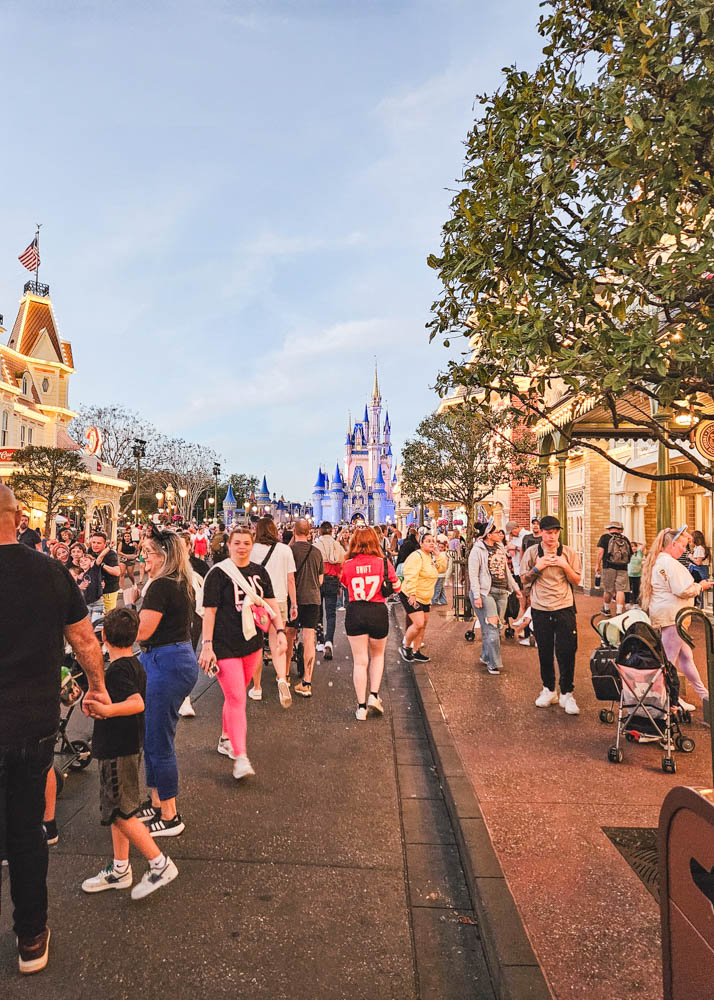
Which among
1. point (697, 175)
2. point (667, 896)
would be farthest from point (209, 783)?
point (697, 175)

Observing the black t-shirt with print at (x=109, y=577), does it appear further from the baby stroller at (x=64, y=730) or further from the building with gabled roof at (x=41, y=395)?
the building with gabled roof at (x=41, y=395)

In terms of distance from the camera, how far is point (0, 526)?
2977mm

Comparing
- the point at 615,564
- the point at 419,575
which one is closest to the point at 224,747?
the point at 419,575

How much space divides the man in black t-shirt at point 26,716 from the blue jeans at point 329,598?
7.22 meters

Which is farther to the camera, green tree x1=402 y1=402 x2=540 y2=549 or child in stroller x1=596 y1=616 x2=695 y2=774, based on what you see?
green tree x1=402 y1=402 x2=540 y2=549

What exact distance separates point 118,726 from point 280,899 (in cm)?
123

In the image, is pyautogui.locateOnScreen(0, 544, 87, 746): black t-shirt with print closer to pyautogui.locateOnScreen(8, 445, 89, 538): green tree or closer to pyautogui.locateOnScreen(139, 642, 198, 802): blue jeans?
pyautogui.locateOnScreen(139, 642, 198, 802): blue jeans

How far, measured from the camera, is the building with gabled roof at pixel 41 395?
133 feet

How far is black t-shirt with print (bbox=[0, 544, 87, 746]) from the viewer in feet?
9.62

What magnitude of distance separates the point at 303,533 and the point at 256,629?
356 cm

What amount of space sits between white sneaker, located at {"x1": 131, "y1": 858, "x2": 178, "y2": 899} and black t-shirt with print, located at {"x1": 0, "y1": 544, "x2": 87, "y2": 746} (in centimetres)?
109

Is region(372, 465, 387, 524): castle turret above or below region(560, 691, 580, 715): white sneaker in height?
above

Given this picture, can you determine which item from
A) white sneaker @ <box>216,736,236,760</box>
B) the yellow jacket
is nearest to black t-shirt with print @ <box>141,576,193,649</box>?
white sneaker @ <box>216,736,236,760</box>

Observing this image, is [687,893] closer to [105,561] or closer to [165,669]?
[165,669]
